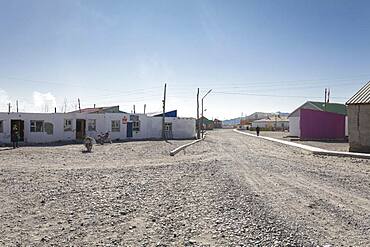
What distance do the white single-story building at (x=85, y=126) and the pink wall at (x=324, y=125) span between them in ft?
47.7

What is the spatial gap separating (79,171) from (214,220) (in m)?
8.99

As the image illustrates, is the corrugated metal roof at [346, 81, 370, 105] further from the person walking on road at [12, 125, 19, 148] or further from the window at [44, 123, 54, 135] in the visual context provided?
the window at [44, 123, 54, 135]

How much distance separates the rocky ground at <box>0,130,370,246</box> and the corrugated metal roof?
34.6 feet

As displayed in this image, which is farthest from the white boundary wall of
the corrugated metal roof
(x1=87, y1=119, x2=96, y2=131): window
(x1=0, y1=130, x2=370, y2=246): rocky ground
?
the corrugated metal roof

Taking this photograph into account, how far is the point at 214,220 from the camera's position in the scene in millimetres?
6738

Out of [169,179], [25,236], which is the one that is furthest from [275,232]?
[169,179]

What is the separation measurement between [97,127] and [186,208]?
31.5m

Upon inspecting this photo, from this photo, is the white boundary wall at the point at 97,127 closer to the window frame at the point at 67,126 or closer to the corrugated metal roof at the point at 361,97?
the window frame at the point at 67,126

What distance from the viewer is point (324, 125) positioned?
39875mm

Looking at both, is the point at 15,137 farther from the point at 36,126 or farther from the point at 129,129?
the point at 129,129

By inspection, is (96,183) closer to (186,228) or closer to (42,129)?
(186,228)

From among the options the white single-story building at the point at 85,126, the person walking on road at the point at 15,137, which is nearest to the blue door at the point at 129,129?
the white single-story building at the point at 85,126

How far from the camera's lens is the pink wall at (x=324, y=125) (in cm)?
3984

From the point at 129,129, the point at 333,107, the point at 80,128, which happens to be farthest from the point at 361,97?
the point at 333,107
